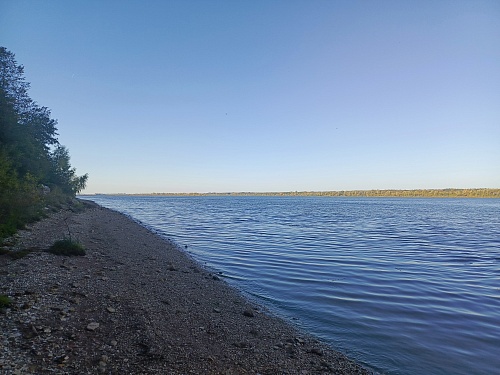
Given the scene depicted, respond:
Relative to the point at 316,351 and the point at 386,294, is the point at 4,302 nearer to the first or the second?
the point at 316,351

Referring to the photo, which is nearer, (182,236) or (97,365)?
(97,365)

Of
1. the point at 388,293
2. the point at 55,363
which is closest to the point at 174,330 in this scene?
the point at 55,363

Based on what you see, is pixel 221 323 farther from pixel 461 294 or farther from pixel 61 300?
pixel 461 294

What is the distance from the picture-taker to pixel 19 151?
25.7 meters

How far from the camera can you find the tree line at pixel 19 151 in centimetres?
1764

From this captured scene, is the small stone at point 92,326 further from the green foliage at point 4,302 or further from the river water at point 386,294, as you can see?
the river water at point 386,294

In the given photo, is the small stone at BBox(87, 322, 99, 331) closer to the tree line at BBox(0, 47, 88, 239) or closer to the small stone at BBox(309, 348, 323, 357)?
the small stone at BBox(309, 348, 323, 357)

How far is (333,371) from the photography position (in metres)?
5.99

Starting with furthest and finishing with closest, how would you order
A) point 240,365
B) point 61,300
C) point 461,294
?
point 461,294, point 61,300, point 240,365

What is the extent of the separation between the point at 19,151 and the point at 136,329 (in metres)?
26.4

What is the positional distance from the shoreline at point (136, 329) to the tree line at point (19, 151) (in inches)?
325

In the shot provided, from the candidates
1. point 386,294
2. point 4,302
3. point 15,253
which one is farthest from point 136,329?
point 386,294

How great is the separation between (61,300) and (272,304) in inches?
249

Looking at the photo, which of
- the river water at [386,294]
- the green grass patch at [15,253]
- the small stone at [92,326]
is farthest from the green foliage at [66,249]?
the small stone at [92,326]
